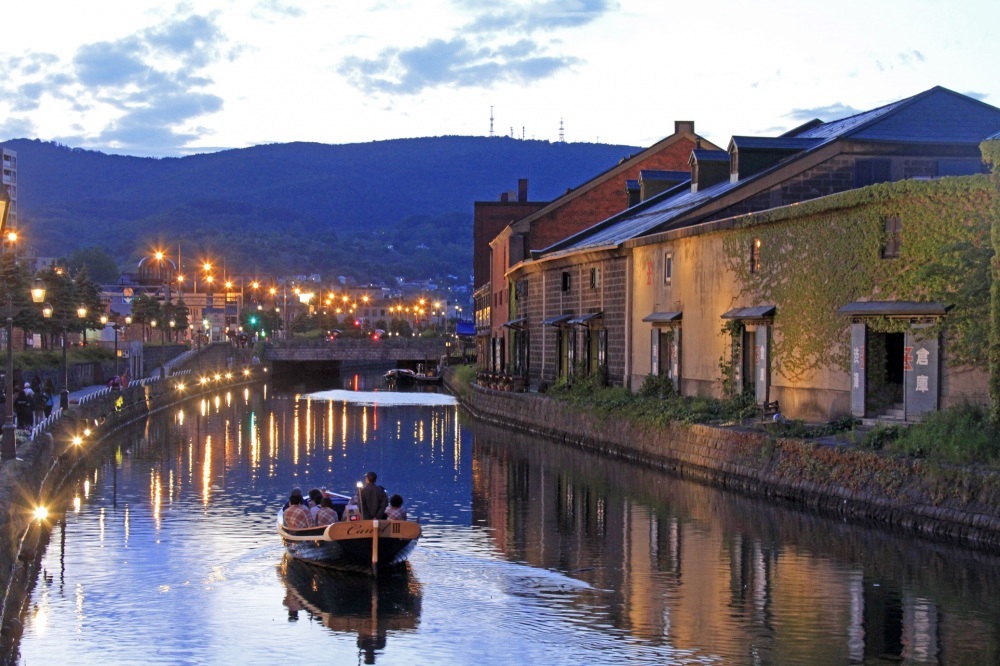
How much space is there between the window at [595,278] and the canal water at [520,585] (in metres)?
17.8

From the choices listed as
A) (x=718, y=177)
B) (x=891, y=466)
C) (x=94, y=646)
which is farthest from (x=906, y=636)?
(x=718, y=177)

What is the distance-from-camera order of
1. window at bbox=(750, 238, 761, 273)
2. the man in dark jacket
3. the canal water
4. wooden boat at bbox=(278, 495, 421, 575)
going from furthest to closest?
the man in dark jacket
window at bbox=(750, 238, 761, 273)
wooden boat at bbox=(278, 495, 421, 575)
the canal water

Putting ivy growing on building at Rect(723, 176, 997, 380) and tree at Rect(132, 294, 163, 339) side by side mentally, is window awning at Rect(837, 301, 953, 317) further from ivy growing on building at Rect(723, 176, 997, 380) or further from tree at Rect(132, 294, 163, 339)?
tree at Rect(132, 294, 163, 339)

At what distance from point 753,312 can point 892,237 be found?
768 cm

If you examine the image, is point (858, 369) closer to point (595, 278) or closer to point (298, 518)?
point (298, 518)

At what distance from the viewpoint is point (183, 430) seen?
64562 mm

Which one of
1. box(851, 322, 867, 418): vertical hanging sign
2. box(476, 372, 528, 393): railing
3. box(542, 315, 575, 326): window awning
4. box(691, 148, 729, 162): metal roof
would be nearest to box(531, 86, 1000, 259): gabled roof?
box(691, 148, 729, 162): metal roof

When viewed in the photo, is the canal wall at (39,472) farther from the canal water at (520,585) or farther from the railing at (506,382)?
the railing at (506,382)

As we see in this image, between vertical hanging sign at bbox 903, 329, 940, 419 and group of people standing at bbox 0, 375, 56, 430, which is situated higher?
vertical hanging sign at bbox 903, 329, 940, 419

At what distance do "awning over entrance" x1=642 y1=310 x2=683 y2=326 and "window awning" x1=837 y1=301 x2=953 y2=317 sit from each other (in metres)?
12.5

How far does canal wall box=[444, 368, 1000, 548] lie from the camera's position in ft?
88.1

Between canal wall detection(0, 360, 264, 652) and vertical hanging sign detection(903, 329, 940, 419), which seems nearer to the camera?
canal wall detection(0, 360, 264, 652)

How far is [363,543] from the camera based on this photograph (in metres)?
25.9

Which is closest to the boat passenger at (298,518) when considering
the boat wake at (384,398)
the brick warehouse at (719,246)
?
the brick warehouse at (719,246)
